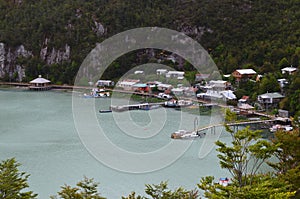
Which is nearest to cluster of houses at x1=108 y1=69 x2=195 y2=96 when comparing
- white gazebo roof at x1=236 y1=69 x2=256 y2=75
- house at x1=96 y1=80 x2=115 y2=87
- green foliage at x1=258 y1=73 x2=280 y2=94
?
house at x1=96 y1=80 x2=115 y2=87

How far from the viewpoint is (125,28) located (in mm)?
34281

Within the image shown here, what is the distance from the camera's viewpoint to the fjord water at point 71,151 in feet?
44.6

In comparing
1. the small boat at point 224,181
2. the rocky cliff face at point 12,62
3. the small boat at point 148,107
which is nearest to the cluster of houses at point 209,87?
the small boat at point 148,107

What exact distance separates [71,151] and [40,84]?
1534 centimetres

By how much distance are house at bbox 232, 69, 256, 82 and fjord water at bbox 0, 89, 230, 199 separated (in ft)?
13.7

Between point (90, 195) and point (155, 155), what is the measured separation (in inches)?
255

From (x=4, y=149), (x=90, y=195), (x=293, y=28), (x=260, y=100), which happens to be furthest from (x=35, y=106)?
(x=90, y=195)

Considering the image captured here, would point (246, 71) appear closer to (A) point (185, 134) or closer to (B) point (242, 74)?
(B) point (242, 74)

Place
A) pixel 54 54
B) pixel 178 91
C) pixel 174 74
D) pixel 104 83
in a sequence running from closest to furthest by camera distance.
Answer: pixel 178 91 → pixel 174 74 → pixel 104 83 → pixel 54 54

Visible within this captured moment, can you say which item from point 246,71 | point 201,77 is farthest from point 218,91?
point 201,77

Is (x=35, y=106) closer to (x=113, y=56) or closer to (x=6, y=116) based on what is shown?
(x=6, y=116)

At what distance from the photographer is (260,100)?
2289 cm

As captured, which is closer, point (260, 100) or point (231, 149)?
point (231, 149)

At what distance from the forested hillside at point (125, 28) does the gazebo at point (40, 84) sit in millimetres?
943
